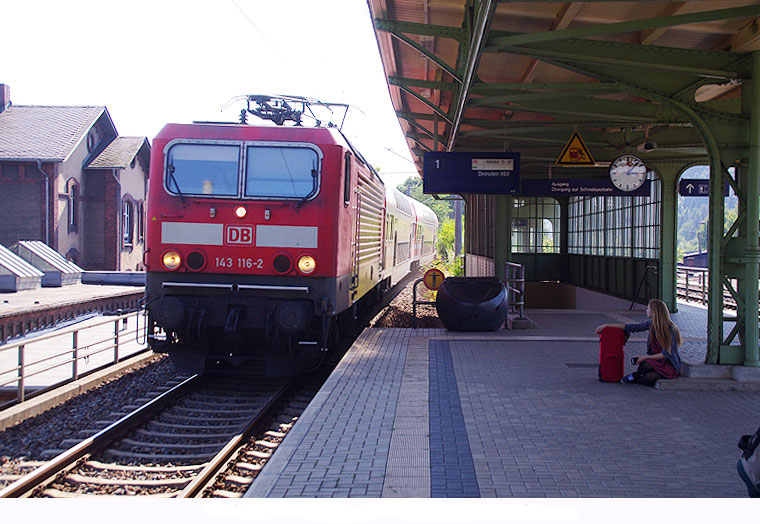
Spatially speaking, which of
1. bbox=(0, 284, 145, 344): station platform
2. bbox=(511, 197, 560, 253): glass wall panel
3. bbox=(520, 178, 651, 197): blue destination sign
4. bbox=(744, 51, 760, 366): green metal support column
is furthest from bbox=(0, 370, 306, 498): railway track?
bbox=(511, 197, 560, 253): glass wall panel

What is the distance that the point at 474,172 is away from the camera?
43.1 ft

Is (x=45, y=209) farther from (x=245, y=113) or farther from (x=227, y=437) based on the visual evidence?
(x=227, y=437)

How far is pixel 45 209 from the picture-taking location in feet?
103

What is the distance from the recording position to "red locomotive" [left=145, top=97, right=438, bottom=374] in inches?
342

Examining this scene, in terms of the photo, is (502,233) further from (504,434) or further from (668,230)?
(504,434)

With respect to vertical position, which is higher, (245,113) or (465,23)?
(465,23)

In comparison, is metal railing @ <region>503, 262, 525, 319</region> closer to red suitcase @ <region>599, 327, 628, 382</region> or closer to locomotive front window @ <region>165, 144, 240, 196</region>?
red suitcase @ <region>599, 327, 628, 382</region>

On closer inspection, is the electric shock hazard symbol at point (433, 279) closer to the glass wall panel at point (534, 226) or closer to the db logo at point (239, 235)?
the db logo at point (239, 235)

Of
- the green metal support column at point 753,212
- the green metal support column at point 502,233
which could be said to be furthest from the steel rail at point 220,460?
the green metal support column at point 502,233

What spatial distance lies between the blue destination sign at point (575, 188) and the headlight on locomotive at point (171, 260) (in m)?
9.32

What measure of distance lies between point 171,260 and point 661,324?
5823 mm

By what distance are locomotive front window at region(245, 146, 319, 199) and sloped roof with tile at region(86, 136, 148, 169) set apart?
2767 cm
